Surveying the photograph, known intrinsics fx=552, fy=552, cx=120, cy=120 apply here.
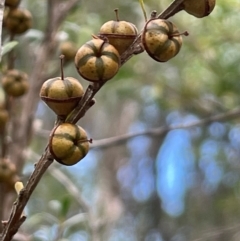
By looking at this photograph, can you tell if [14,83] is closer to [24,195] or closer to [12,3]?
[12,3]

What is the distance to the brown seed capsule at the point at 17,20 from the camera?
65 centimetres

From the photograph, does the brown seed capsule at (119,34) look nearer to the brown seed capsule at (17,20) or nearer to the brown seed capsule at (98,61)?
the brown seed capsule at (98,61)

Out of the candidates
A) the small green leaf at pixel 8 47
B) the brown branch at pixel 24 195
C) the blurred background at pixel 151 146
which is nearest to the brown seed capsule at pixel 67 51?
the blurred background at pixel 151 146

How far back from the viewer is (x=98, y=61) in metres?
0.38

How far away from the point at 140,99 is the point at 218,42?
1.71ft

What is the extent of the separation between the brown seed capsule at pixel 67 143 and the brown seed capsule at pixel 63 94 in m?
0.01

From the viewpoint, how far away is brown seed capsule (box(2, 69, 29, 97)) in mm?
715

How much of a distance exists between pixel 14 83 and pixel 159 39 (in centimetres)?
37

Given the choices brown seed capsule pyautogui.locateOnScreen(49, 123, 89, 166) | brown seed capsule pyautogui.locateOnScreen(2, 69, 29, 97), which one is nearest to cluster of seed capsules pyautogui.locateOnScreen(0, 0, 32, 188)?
brown seed capsule pyautogui.locateOnScreen(2, 69, 29, 97)

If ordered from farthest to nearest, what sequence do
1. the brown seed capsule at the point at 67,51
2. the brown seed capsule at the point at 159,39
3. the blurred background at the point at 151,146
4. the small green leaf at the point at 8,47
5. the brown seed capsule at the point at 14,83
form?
the blurred background at the point at 151,146
the brown seed capsule at the point at 67,51
the brown seed capsule at the point at 14,83
the small green leaf at the point at 8,47
the brown seed capsule at the point at 159,39

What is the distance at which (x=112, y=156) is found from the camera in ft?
7.71

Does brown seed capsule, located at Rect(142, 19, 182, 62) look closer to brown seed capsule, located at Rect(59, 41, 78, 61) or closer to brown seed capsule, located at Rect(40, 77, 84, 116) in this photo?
brown seed capsule, located at Rect(40, 77, 84, 116)

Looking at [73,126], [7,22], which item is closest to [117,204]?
[7,22]

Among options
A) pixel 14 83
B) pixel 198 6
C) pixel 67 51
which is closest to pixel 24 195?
pixel 198 6
